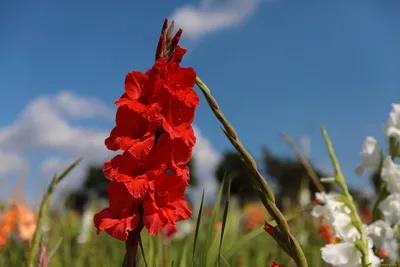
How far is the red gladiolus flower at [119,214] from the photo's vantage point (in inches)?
32.1

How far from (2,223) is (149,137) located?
2.44 metres

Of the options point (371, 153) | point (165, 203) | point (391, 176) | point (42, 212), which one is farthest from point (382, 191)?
point (42, 212)

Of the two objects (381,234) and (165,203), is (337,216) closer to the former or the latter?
(381,234)

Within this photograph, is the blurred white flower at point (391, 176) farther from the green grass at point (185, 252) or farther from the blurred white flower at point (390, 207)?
the green grass at point (185, 252)

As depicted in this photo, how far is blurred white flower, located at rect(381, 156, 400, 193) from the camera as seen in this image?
1.24 metres

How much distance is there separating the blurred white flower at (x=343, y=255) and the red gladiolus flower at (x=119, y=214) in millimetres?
523

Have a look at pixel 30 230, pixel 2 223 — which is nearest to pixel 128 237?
pixel 2 223

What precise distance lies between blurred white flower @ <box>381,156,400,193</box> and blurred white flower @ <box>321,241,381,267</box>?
172mm

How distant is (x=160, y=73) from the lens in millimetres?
817

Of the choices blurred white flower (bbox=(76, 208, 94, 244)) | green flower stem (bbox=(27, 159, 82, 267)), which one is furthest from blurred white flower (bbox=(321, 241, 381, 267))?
blurred white flower (bbox=(76, 208, 94, 244))

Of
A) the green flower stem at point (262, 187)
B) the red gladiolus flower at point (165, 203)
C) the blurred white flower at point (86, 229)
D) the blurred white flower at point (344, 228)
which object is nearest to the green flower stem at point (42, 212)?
the red gladiolus flower at point (165, 203)

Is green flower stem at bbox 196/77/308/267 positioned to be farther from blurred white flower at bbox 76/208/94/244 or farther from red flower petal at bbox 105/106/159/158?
blurred white flower at bbox 76/208/94/244

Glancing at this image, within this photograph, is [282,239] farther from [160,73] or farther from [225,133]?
[160,73]

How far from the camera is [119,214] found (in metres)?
0.84
